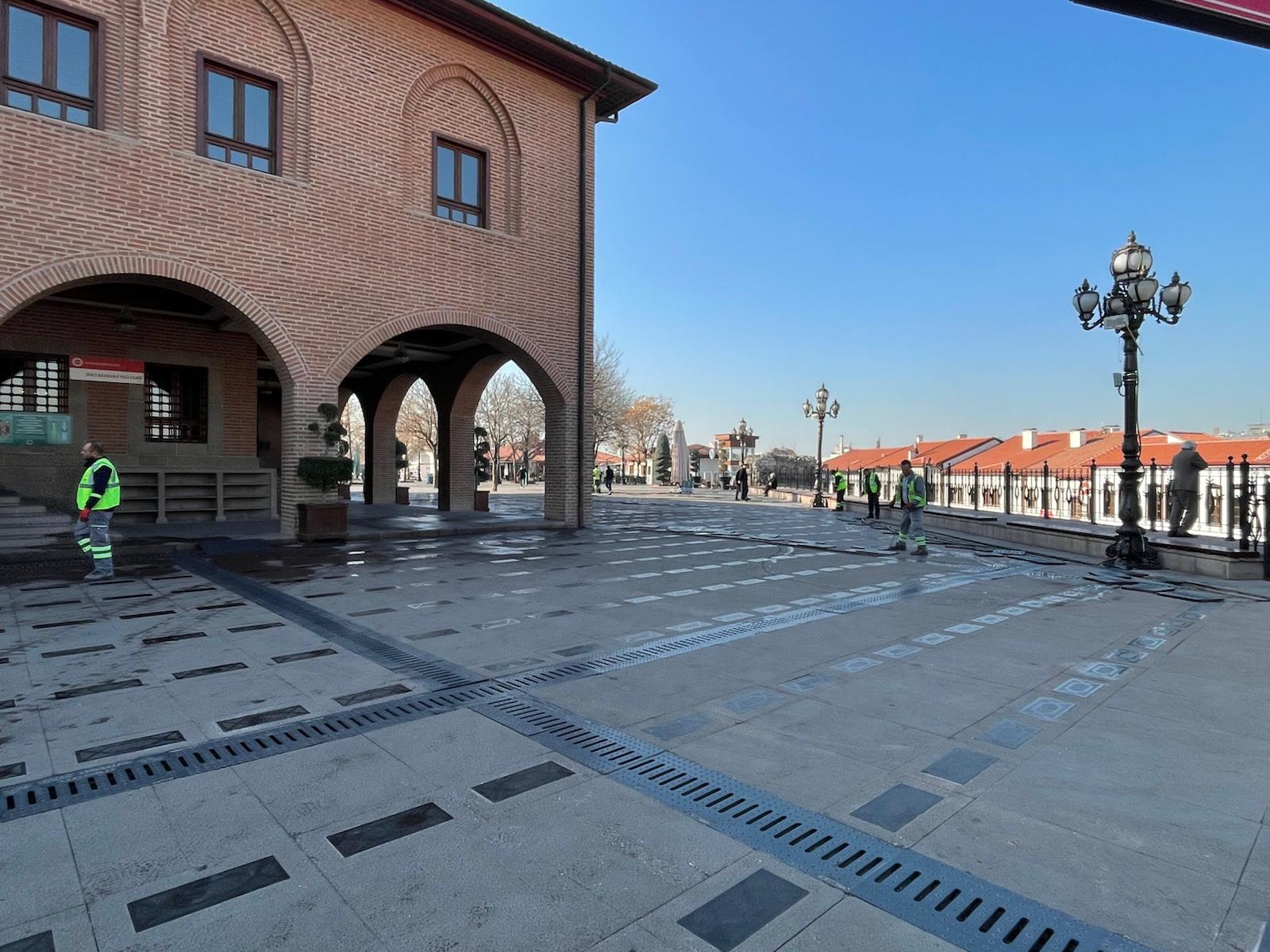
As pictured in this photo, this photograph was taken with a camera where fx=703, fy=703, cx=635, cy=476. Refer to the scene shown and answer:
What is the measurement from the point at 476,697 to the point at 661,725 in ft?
4.05

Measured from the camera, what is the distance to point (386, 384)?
2294 centimetres

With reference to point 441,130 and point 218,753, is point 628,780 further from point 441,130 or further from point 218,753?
point 441,130

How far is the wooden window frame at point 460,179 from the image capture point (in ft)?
48.0

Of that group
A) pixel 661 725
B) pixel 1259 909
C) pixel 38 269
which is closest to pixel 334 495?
pixel 38 269

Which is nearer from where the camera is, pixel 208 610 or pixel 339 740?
pixel 339 740

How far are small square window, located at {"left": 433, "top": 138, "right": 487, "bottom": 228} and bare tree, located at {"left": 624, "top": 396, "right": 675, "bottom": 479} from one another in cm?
3986

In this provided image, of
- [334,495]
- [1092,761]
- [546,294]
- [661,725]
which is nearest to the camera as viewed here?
[1092,761]

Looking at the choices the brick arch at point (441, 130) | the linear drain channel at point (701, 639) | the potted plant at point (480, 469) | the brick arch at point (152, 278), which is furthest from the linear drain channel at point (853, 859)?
the potted plant at point (480, 469)

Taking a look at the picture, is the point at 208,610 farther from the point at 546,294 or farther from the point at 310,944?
the point at 546,294

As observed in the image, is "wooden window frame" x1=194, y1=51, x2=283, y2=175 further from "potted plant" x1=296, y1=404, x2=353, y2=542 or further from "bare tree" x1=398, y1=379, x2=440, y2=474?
"bare tree" x1=398, y1=379, x2=440, y2=474


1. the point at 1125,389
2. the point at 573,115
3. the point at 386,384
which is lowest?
the point at 1125,389

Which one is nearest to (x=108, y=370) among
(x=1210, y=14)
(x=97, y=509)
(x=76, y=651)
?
(x=97, y=509)

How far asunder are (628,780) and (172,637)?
4.63m

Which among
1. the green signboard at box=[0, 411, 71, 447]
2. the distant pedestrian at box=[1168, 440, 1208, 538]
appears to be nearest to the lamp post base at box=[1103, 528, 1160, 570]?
the distant pedestrian at box=[1168, 440, 1208, 538]
